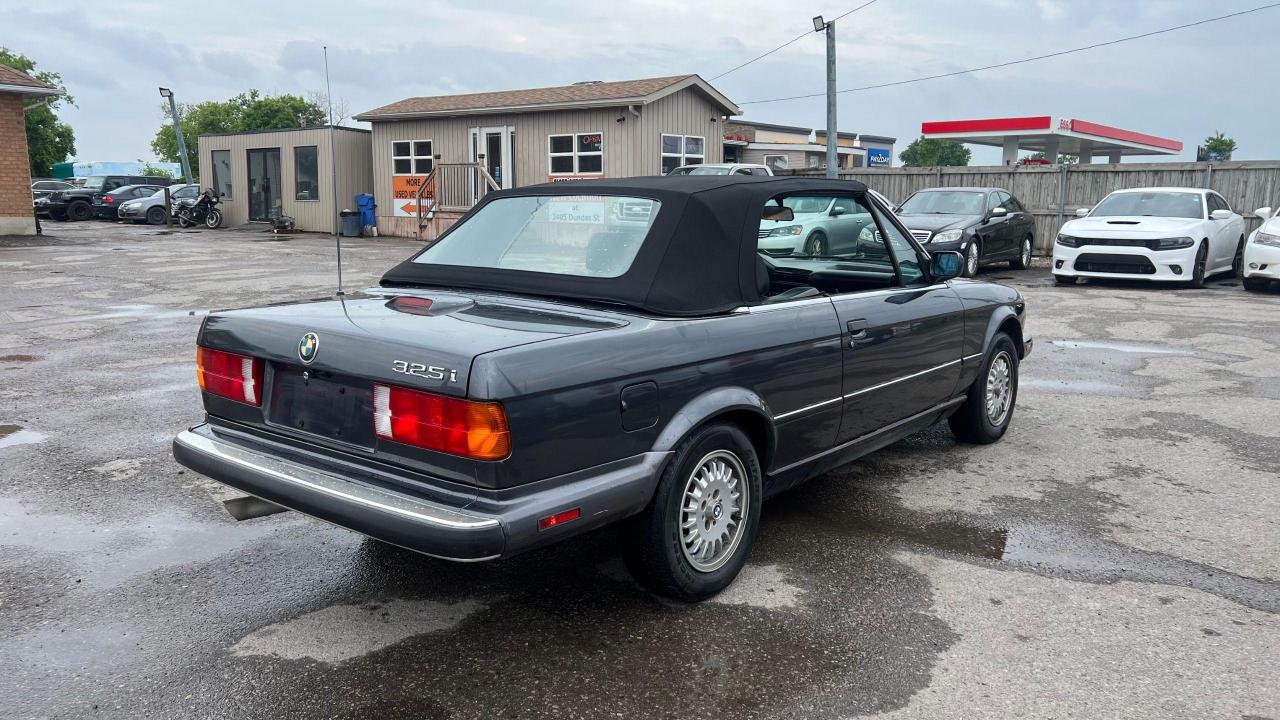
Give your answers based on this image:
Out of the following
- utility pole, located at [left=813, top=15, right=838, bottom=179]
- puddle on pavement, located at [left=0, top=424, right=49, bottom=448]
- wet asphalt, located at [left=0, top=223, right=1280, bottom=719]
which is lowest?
wet asphalt, located at [left=0, top=223, right=1280, bottom=719]

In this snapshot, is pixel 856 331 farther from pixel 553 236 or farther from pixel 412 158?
pixel 412 158

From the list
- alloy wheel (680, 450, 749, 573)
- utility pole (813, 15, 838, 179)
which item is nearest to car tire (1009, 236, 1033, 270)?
utility pole (813, 15, 838, 179)

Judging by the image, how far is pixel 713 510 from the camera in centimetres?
364

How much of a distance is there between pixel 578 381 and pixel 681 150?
22.8 m

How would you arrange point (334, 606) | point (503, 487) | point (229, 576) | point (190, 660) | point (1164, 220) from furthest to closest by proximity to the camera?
point (1164, 220), point (229, 576), point (334, 606), point (190, 660), point (503, 487)

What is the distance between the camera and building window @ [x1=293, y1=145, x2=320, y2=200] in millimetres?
28500

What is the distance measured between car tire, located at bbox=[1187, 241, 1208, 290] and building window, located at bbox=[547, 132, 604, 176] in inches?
539

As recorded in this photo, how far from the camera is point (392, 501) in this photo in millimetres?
3004

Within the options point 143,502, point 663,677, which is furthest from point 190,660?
point 143,502

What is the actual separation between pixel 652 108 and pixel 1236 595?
21.5 m

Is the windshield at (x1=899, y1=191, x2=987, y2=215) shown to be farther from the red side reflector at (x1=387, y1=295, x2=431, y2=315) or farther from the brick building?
the brick building

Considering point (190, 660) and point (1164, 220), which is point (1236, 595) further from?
point (1164, 220)

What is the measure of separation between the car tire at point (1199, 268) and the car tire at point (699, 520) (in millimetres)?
13078

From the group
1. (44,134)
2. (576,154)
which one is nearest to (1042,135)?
(576,154)
